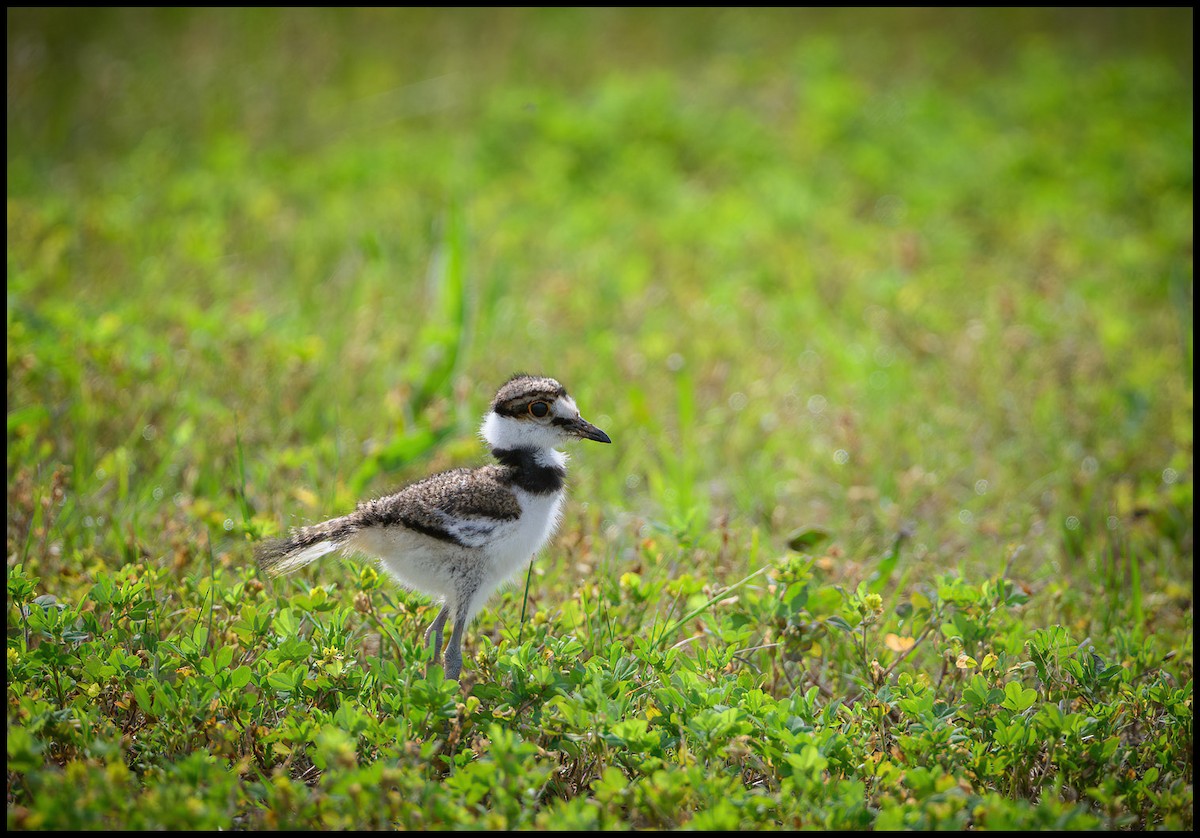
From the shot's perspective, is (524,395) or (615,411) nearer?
(524,395)

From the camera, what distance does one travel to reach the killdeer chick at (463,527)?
349 centimetres

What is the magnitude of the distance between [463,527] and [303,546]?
56cm

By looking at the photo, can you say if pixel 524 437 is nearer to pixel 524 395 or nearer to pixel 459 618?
pixel 524 395

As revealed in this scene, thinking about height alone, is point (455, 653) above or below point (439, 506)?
below

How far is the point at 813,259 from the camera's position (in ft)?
26.9

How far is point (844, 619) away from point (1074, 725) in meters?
0.86

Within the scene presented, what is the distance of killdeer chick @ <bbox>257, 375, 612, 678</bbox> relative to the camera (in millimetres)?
3494

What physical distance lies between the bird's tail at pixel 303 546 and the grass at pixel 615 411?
14cm

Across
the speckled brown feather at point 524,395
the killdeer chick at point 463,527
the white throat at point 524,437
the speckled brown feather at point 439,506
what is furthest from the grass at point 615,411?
the speckled brown feather at point 524,395

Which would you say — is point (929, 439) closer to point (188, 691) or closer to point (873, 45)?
point (188, 691)

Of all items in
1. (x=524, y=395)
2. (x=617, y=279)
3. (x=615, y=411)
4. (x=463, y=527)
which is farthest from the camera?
(x=617, y=279)

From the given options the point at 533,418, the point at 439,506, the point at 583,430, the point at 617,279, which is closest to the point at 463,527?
the point at 439,506

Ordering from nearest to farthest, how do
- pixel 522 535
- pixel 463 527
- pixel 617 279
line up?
1. pixel 463 527
2. pixel 522 535
3. pixel 617 279

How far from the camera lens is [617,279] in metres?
7.56
